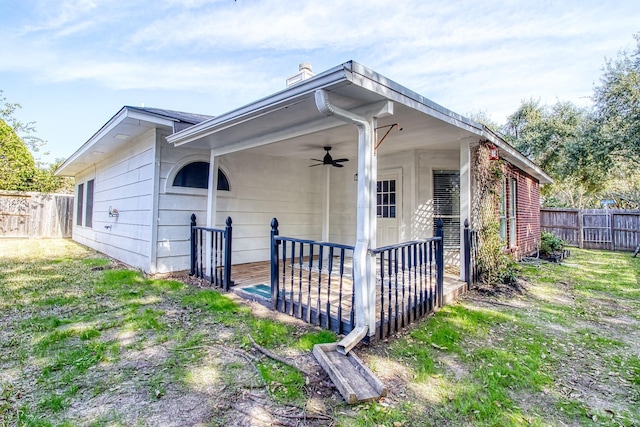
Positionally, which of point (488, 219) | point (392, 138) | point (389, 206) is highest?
point (392, 138)

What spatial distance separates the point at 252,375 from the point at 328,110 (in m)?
2.21

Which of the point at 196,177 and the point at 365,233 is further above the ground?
the point at 196,177

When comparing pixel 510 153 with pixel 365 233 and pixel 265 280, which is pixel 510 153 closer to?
Result: pixel 365 233

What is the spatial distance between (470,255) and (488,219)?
82 cm

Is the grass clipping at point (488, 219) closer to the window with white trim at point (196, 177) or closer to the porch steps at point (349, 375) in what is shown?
the porch steps at point (349, 375)

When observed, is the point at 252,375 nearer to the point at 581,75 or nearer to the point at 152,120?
the point at 152,120

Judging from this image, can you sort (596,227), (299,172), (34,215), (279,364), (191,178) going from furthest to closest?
(34,215) < (596,227) < (299,172) < (191,178) < (279,364)

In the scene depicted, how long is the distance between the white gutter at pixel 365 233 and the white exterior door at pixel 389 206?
3391 millimetres

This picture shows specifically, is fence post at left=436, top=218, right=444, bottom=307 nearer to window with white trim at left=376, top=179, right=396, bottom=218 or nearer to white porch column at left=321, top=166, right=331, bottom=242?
window with white trim at left=376, top=179, right=396, bottom=218

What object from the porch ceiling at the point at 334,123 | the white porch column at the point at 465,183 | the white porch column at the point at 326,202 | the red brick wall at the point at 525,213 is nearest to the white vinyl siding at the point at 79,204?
the porch ceiling at the point at 334,123

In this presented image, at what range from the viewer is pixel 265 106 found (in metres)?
3.17

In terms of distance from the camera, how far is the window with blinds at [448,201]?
5.99 meters

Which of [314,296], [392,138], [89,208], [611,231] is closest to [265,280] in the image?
[314,296]

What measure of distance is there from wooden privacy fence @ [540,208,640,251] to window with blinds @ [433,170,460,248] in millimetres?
8193
